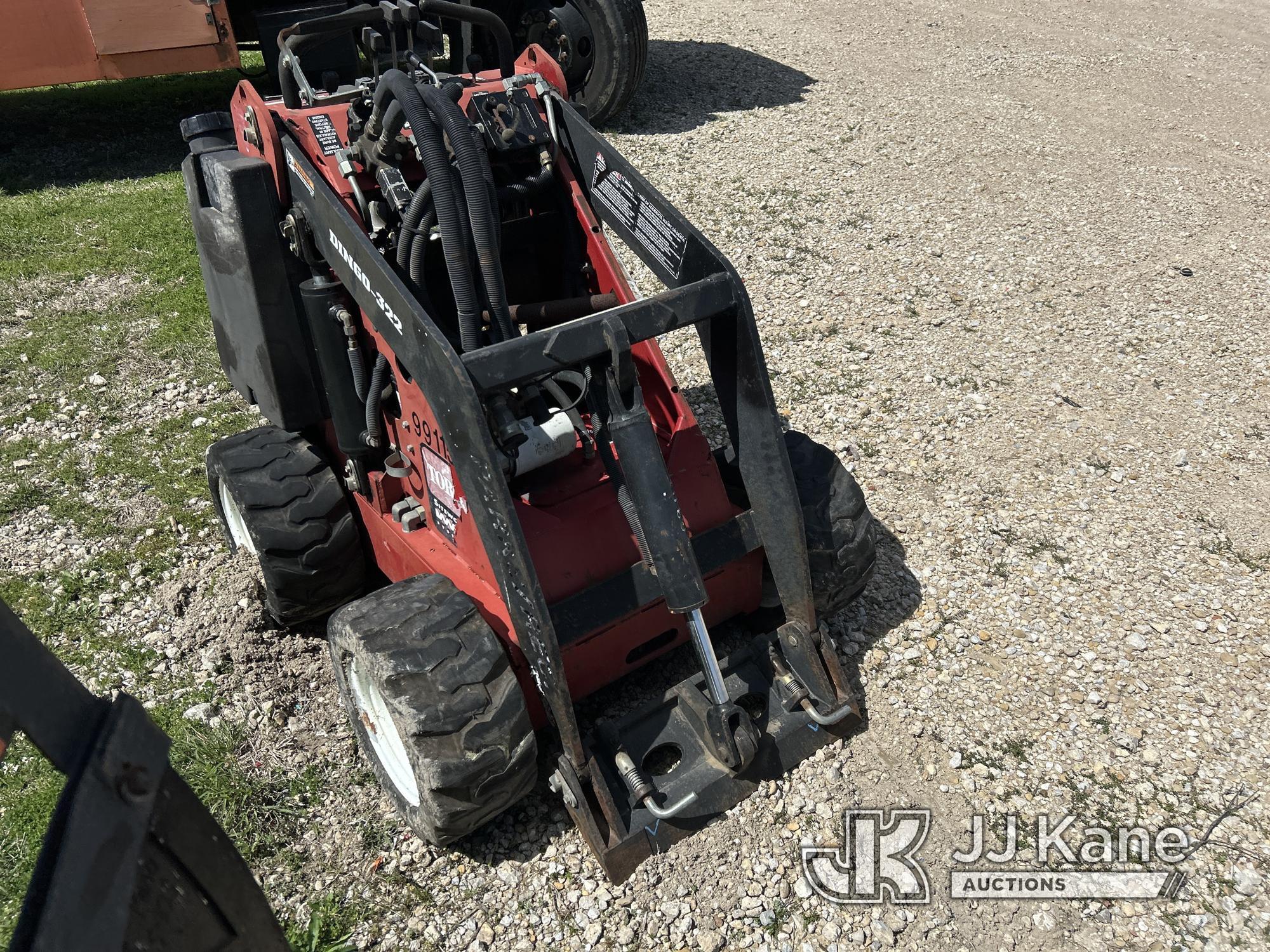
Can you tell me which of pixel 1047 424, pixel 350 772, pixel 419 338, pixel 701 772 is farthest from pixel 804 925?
pixel 1047 424

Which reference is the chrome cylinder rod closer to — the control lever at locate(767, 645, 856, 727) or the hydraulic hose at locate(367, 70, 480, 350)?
the control lever at locate(767, 645, 856, 727)

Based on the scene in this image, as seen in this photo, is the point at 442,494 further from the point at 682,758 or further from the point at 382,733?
the point at 682,758

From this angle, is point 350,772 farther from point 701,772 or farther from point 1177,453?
point 1177,453

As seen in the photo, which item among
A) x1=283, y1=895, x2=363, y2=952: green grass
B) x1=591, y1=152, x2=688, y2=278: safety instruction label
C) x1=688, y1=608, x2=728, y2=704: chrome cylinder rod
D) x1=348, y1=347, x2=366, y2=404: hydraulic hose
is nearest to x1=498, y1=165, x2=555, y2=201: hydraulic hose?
x1=591, y1=152, x2=688, y2=278: safety instruction label

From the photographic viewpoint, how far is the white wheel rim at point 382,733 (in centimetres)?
293

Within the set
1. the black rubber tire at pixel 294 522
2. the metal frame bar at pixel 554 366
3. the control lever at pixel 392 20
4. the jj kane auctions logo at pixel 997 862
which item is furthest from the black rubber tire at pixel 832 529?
the control lever at pixel 392 20

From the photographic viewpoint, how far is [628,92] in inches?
342

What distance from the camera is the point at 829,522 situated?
327 cm

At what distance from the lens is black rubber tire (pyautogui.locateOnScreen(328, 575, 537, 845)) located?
2.66m

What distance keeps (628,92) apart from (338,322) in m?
6.29

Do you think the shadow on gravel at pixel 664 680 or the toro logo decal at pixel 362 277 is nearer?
the toro logo decal at pixel 362 277

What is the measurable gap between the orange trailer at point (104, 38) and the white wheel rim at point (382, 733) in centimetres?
680

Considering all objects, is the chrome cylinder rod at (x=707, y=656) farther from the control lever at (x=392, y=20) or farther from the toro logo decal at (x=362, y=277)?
the control lever at (x=392, y=20)

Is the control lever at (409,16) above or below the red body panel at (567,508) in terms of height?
above
